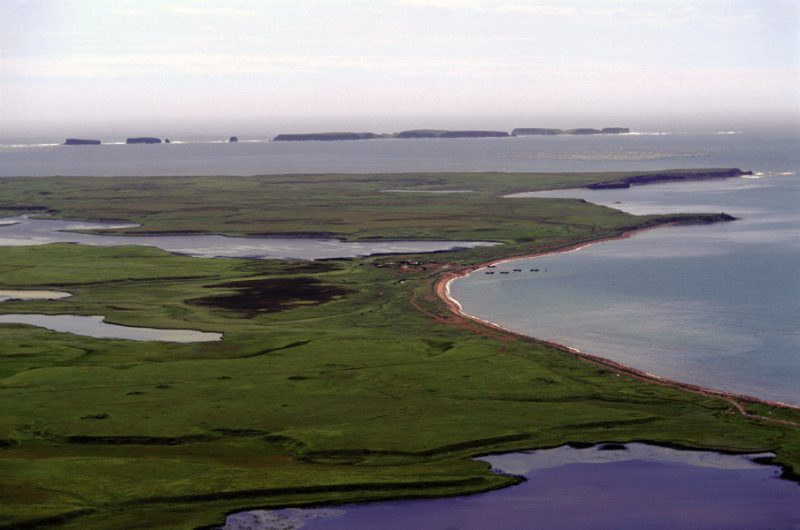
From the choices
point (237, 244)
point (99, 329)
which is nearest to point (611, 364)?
point (99, 329)

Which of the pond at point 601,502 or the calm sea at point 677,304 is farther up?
the calm sea at point 677,304

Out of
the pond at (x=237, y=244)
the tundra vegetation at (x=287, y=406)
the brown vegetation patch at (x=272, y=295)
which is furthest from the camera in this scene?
the pond at (x=237, y=244)

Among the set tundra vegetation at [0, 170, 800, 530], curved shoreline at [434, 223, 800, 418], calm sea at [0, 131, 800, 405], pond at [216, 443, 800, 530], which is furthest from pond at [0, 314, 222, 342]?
pond at [216, 443, 800, 530]

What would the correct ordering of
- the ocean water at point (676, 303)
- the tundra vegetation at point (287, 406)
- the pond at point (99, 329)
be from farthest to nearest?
the pond at point (99, 329) < the ocean water at point (676, 303) < the tundra vegetation at point (287, 406)

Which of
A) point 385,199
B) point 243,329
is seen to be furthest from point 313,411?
point 385,199

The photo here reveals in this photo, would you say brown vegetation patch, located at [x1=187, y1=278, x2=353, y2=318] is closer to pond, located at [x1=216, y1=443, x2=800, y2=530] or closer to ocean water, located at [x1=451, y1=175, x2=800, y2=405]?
ocean water, located at [x1=451, y1=175, x2=800, y2=405]

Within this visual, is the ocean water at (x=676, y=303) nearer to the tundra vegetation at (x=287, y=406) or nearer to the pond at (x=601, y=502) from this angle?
the tundra vegetation at (x=287, y=406)

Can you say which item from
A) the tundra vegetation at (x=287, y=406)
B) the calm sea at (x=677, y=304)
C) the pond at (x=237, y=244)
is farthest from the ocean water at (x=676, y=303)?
the pond at (x=237, y=244)

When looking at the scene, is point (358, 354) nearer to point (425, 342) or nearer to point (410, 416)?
point (425, 342)
